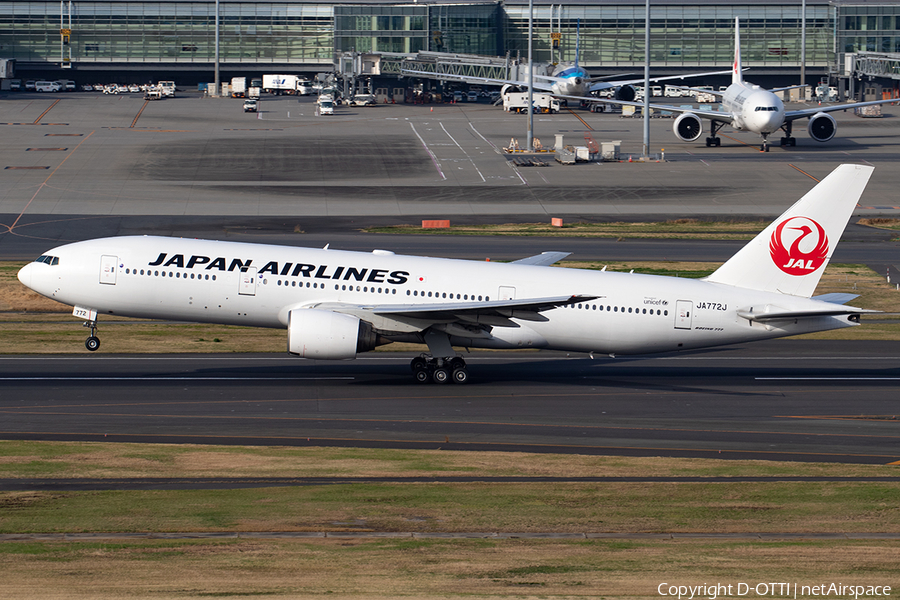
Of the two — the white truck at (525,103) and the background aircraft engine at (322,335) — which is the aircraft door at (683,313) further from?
the white truck at (525,103)

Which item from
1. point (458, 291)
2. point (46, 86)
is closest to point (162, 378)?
point (458, 291)

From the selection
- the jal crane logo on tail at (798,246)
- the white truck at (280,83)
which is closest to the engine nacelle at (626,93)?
the white truck at (280,83)

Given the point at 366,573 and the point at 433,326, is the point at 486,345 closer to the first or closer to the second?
the point at 433,326

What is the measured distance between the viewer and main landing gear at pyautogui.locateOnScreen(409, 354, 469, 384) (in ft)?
133

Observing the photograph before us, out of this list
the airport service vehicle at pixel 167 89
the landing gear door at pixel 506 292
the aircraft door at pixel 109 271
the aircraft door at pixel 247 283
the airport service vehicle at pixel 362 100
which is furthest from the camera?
the airport service vehicle at pixel 167 89

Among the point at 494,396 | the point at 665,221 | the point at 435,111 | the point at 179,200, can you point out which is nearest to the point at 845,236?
the point at 665,221

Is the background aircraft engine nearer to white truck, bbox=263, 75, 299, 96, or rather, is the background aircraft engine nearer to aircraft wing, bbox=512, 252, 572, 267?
aircraft wing, bbox=512, 252, 572, 267

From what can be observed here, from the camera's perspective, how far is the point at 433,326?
39.2 metres

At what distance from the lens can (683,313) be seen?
39.3 meters

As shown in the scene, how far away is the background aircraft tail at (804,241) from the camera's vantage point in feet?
125

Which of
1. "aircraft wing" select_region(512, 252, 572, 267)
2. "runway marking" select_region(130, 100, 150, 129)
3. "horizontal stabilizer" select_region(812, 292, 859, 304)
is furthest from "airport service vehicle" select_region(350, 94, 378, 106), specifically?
"horizontal stabilizer" select_region(812, 292, 859, 304)

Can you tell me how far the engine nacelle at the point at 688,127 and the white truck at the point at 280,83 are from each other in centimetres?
9077

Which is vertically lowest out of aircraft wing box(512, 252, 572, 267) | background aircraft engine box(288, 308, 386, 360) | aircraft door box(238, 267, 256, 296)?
background aircraft engine box(288, 308, 386, 360)

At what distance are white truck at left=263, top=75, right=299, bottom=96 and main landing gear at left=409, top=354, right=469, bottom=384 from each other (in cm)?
15737
